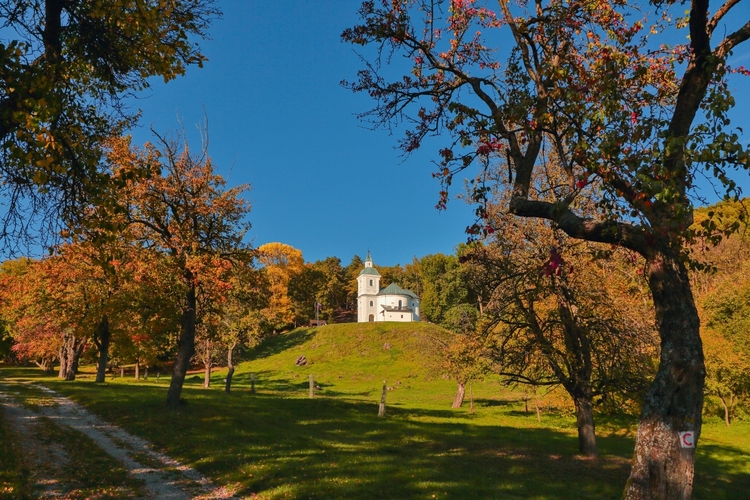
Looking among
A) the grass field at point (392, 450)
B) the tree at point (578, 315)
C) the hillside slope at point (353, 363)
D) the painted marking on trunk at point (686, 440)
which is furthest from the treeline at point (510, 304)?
the hillside slope at point (353, 363)

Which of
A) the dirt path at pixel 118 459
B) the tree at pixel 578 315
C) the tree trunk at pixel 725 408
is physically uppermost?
the tree at pixel 578 315

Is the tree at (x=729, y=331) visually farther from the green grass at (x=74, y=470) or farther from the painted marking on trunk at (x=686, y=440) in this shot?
the green grass at (x=74, y=470)

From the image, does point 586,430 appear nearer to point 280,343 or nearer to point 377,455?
point 377,455

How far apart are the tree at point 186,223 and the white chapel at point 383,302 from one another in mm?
70426

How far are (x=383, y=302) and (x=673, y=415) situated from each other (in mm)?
84556

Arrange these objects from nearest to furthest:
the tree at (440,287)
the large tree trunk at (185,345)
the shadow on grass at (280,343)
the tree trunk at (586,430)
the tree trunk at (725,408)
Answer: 1. the tree trunk at (586,430)
2. the large tree trunk at (185,345)
3. the tree trunk at (725,408)
4. the shadow on grass at (280,343)
5. the tree at (440,287)

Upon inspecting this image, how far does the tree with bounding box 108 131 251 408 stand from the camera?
57.1 feet

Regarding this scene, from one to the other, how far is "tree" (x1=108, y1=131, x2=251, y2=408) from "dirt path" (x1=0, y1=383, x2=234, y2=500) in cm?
374

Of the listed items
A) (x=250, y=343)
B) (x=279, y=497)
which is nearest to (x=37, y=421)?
(x=279, y=497)

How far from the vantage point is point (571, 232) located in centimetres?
680

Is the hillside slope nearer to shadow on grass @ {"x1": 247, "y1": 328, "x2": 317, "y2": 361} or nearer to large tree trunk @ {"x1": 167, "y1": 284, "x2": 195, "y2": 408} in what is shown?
shadow on grass @ {"x1": 247, "y1": 328, "x2": 317, "y2": 361}

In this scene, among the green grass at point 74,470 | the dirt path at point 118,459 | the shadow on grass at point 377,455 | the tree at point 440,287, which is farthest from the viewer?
the tree at point 440,287

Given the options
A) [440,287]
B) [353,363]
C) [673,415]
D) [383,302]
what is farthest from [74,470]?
[440,287]

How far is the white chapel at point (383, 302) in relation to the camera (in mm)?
→ 89312
